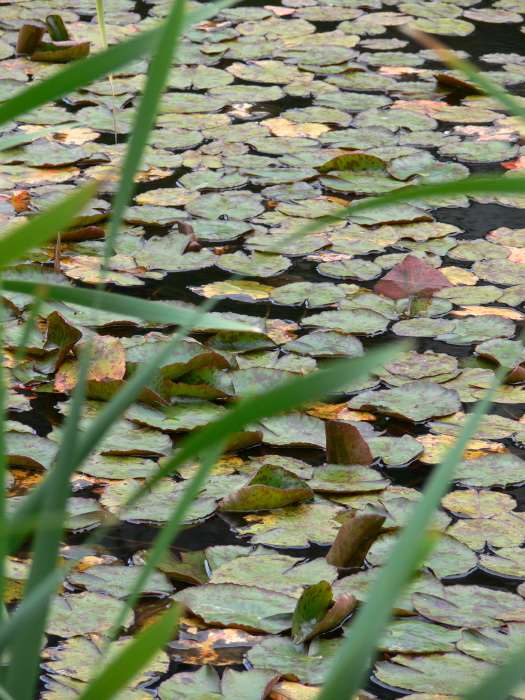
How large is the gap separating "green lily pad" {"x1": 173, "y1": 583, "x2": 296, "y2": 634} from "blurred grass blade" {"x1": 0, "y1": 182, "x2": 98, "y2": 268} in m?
0.70

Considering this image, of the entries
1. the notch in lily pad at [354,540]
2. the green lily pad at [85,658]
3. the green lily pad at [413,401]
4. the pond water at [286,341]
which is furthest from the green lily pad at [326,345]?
the green lily pad at [85,658]

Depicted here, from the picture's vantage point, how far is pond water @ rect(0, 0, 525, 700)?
1.10 m

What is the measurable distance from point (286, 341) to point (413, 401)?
0.30 m

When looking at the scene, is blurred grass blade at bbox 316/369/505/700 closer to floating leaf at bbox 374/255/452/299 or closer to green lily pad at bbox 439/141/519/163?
floating leaf at bbox 374/255/452/299

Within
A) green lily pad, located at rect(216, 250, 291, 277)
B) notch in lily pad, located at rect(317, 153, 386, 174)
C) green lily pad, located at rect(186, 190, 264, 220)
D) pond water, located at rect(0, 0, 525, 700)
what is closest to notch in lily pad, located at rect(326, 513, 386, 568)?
pond water, located at rect(0, 0, 525, 700)

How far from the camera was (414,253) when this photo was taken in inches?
82.4

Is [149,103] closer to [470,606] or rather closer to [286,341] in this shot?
[470,606]

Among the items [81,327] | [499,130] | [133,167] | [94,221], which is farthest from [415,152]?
[133,167]

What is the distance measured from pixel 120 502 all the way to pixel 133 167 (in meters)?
0.82

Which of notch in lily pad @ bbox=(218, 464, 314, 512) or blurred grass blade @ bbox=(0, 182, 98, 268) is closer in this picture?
blurred grass blade @ bbox=(0, 182, 98, 268)

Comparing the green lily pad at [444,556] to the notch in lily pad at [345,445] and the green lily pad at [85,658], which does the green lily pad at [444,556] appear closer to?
the notch in lily pad at [345,445]

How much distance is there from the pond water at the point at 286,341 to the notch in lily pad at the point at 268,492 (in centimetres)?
1

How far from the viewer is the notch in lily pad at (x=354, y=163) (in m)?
2.45

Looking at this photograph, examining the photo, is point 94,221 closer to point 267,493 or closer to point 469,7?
point 267,493
